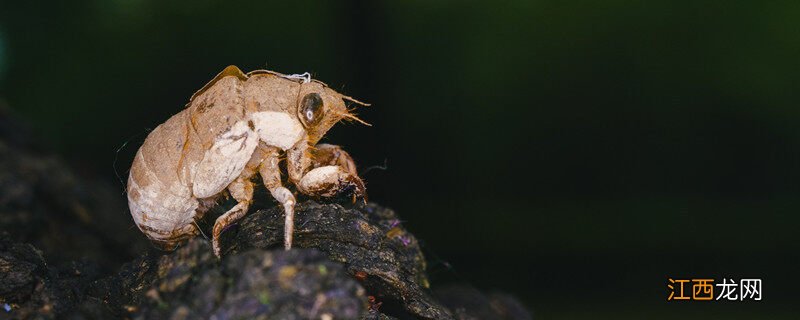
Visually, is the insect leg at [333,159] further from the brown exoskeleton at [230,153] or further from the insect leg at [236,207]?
the insect leg at [236,207]

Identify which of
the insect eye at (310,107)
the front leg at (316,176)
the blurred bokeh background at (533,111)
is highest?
the blurred bokeh background at (533,111)

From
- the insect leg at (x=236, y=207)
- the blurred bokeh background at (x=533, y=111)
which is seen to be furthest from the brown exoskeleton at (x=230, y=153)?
the blurred bokeh background at (x=533, y=111)

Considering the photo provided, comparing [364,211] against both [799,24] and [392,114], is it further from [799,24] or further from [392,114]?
[799,24]

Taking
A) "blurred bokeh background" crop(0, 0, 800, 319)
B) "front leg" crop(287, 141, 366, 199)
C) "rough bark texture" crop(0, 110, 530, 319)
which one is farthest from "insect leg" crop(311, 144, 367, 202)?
"blurred bokeh background" crop(0, 0, 800, 319)

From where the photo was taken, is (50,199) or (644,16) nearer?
(50,199)

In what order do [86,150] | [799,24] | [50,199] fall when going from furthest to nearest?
[86,150]
[799,24]
[50,199]

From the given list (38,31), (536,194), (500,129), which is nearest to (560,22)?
(500,129)
